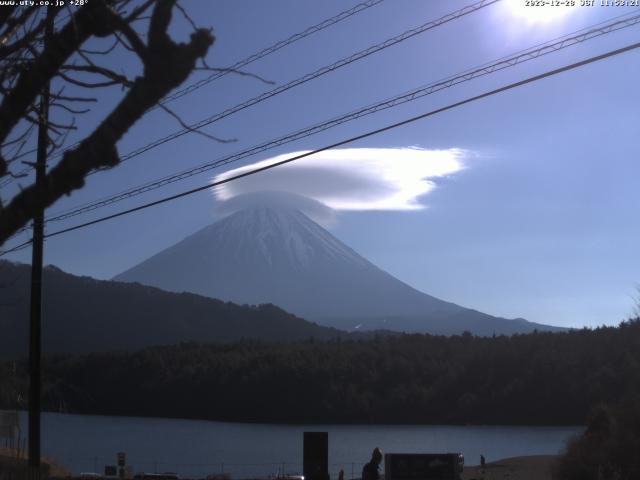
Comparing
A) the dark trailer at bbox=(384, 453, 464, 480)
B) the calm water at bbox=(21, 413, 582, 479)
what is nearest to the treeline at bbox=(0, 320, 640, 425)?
the calm water at bbox=(21, 413, 582, 479)

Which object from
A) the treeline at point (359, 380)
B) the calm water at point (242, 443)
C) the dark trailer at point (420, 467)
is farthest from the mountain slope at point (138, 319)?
the dark trailer at point (420, 467)

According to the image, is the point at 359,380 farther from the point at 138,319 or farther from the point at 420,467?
the point at 420,467

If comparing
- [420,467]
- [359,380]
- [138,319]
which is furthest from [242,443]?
[138,319]

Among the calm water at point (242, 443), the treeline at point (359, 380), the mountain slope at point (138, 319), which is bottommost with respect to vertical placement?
the calm water at point (242, 443)

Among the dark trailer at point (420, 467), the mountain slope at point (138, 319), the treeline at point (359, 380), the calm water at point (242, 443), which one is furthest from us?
the mountain slope at point (138, 319)

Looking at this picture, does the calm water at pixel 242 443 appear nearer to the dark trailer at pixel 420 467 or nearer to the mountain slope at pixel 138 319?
the mountain slope at pixel 138 319
